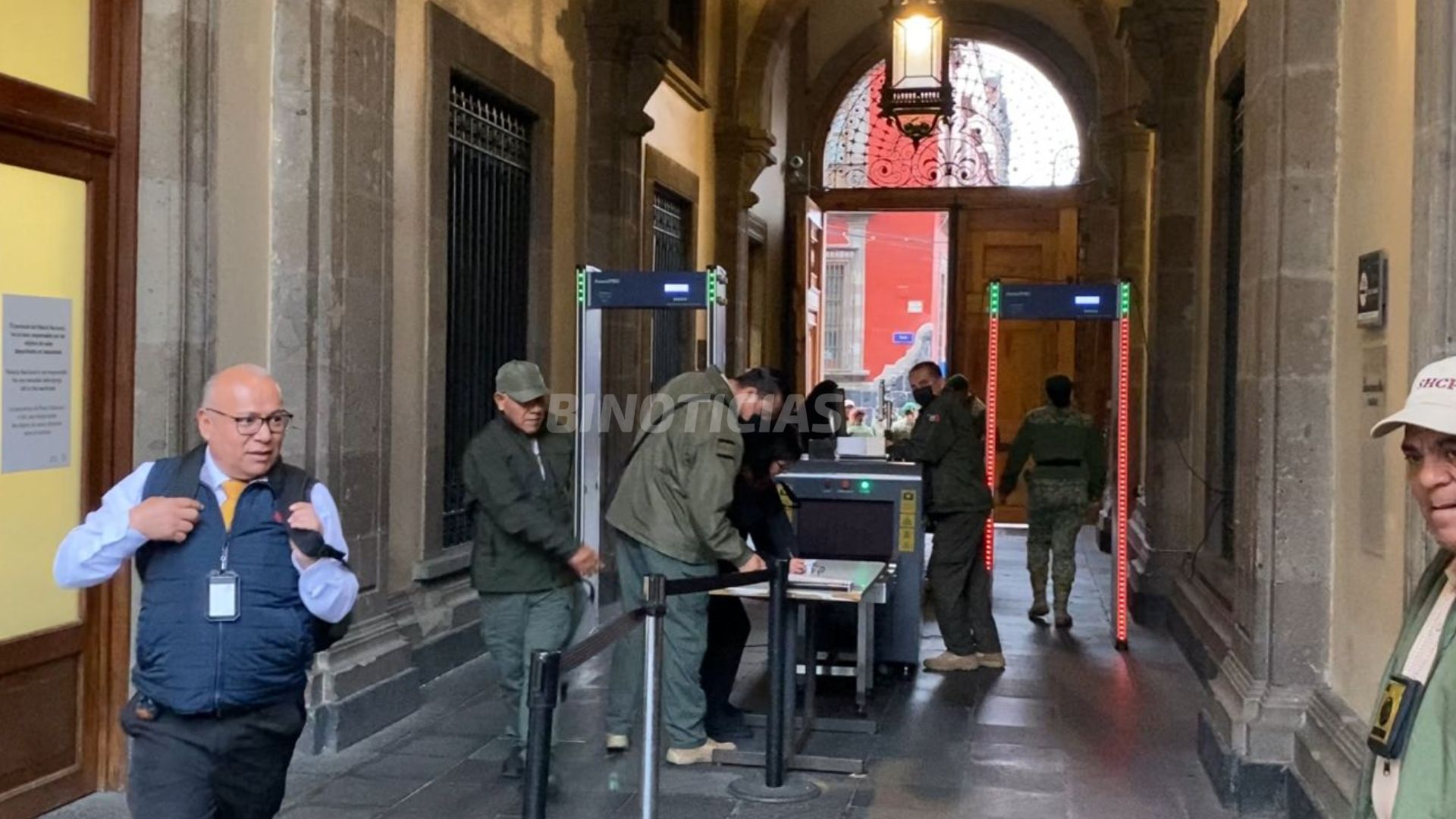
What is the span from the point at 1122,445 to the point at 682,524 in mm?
3919

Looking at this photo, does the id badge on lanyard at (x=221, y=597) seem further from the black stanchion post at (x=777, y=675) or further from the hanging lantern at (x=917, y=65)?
the hanging lantern at (x=917, y=65)

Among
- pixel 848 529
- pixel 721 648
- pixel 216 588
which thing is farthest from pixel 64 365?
pixel 848 529

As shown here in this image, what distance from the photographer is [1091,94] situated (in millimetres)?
15531

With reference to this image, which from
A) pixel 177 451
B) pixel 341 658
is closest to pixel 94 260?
pixel 177 451

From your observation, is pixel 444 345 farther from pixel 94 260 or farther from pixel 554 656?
pixel 554 656

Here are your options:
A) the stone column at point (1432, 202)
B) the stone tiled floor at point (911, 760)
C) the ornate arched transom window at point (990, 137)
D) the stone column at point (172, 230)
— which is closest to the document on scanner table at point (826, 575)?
the stone tiled floor at point (911, 760)

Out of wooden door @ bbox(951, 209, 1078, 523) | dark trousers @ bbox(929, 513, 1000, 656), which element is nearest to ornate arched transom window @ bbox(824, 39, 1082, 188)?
wooden door @ bbox(951, 209, 1078, 523)

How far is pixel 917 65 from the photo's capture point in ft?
27.7

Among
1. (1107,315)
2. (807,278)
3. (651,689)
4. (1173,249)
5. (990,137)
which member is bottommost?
(651,689)

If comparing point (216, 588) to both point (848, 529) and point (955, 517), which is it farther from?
point (955, 517)

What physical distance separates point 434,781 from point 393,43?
333cm

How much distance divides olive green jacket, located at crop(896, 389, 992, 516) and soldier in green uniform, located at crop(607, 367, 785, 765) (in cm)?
192

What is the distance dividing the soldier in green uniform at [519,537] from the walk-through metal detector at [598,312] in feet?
6.40

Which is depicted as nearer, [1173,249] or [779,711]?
[779,711]
